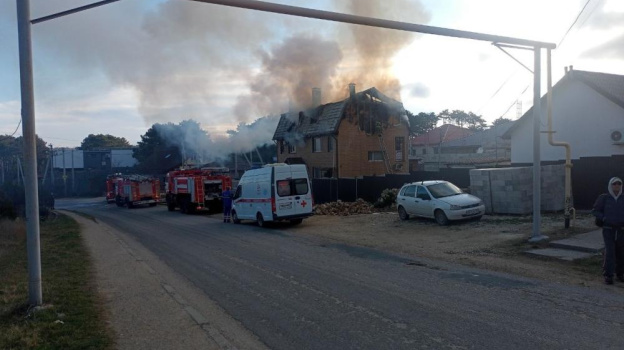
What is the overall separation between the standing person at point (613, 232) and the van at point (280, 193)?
44.9 feet

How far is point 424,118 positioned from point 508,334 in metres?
79.0

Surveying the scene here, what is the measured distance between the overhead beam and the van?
425 inches

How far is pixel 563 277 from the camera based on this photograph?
9453 mm

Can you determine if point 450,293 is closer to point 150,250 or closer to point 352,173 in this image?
point 150,250

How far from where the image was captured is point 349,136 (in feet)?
126

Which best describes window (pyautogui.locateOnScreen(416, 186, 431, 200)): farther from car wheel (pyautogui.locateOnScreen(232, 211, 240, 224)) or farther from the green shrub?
car wheel (pyautogui.locateOnScreen(232, 211, 240, 224))

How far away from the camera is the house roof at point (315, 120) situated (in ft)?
116

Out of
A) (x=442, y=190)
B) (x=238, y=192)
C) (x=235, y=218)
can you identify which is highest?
(x=442, y=190)

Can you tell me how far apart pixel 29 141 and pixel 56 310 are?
251 centimetres

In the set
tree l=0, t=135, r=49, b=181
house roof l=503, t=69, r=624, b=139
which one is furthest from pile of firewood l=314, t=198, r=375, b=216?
tree l=0, t=135, r=49, b=181

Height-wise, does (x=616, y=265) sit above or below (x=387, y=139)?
below

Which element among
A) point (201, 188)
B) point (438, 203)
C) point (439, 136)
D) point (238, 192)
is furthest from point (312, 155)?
point (439, 136)

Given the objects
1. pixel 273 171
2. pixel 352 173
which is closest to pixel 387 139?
pixel 352 173

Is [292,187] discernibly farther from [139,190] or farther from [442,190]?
[139,190]
